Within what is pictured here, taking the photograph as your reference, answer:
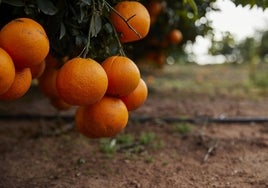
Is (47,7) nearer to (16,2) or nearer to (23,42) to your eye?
(16,2)

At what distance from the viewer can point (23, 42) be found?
4.52 ft

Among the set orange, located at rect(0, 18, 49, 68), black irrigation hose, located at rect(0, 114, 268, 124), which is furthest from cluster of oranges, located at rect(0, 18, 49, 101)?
black irrigation hose, located at rect(0, 114, 268, 124)

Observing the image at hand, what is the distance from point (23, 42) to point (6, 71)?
4.5 inches

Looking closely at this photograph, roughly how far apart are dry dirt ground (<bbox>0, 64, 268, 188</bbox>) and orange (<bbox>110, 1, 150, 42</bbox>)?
2.43ft

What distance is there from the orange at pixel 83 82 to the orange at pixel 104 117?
0.09 m

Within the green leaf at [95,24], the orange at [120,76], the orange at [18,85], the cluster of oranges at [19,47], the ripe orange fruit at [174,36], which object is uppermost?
the green leaf at [95,24]

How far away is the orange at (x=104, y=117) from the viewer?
1527 millimetres

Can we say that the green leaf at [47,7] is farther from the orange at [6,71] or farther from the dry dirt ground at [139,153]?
the dry dirt ground at [139,153]

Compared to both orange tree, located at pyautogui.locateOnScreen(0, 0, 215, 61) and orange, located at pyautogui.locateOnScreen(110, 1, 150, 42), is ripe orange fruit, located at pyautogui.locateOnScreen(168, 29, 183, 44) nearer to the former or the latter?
orange tree, located at pyautogui.locateOnScreen(0, 0, 215, 61)

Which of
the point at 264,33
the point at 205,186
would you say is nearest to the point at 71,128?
the point at 205,186

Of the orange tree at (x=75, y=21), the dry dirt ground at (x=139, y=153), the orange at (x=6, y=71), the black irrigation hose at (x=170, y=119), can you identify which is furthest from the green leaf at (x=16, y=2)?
the black irrigation hose at (x=170, y=119)

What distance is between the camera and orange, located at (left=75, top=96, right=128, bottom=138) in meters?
1.53

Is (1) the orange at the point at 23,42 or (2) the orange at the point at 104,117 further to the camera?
(2) the orange at the point at 104,117

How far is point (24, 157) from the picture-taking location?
8.00 feet
